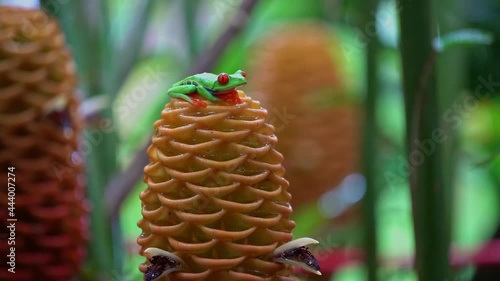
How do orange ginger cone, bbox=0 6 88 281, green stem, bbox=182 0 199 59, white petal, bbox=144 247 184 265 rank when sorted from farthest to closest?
green stem, bbox=182 0 199 59
orange ginger cone, bbox=0 6 88 281
white petal, bbox=144 247 184 265

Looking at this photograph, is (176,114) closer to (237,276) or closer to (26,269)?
(237,276)

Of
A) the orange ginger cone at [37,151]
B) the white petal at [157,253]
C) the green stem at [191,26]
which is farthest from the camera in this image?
the green stem at [191,26]

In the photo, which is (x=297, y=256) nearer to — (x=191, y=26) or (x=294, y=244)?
(x=294, y=244)

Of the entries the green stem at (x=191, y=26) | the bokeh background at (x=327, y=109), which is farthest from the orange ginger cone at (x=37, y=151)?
the green stem at (x=191, y=26)

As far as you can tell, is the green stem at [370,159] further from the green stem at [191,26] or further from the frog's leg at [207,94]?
the green stem at [191,26]

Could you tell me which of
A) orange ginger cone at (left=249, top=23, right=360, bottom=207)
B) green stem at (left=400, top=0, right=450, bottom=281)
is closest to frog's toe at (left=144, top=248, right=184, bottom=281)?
green stem at (left=400, top=0, right=450, bottom=281)

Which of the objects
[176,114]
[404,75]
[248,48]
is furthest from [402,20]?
[248,48]

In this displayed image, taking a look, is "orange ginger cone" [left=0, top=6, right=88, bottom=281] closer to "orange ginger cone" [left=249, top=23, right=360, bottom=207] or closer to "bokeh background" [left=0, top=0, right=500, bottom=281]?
"bokeh background" [left=0, top=0, right=500, bottom=281]

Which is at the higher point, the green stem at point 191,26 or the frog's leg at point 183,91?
the green stem at point 191,26
